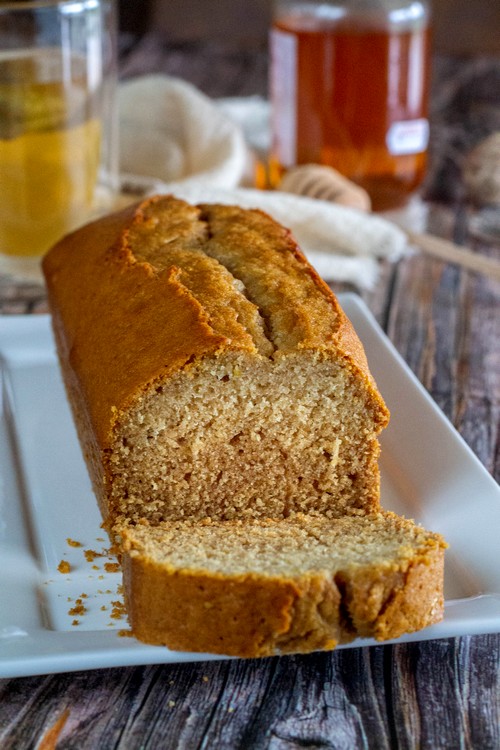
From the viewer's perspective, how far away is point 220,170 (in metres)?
4.08

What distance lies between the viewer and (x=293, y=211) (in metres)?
3.83

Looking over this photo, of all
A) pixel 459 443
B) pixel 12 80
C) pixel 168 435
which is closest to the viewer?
pixel 168 435

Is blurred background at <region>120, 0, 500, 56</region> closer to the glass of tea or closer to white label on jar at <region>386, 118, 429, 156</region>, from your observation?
white label on jar at <region>386, 118, 429, 156</region>

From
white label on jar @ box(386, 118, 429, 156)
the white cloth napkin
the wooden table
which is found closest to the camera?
the wooden table

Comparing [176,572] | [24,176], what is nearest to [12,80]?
[24,176]

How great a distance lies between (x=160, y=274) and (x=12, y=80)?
1.30 meters

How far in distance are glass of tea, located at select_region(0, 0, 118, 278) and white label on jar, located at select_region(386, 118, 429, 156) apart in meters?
1.08

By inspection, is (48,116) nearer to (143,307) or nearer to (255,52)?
(143,307)

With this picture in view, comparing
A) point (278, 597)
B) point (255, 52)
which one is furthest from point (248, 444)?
point (255, 52)

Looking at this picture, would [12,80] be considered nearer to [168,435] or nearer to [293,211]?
[293,211]

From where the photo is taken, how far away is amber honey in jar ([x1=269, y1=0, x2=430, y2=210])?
12.8ft

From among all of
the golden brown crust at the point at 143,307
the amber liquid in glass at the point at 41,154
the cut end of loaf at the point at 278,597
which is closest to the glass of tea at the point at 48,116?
the amber liquid in glass at the point at 41,154

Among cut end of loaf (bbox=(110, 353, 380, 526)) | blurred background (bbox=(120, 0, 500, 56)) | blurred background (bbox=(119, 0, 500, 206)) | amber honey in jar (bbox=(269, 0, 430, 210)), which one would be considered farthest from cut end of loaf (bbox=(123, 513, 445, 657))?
blurred background (bbox=(120, 0, 500, 56))

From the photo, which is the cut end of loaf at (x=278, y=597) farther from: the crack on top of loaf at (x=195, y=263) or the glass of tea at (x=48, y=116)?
the glass of tea at (x=48, y=116)
